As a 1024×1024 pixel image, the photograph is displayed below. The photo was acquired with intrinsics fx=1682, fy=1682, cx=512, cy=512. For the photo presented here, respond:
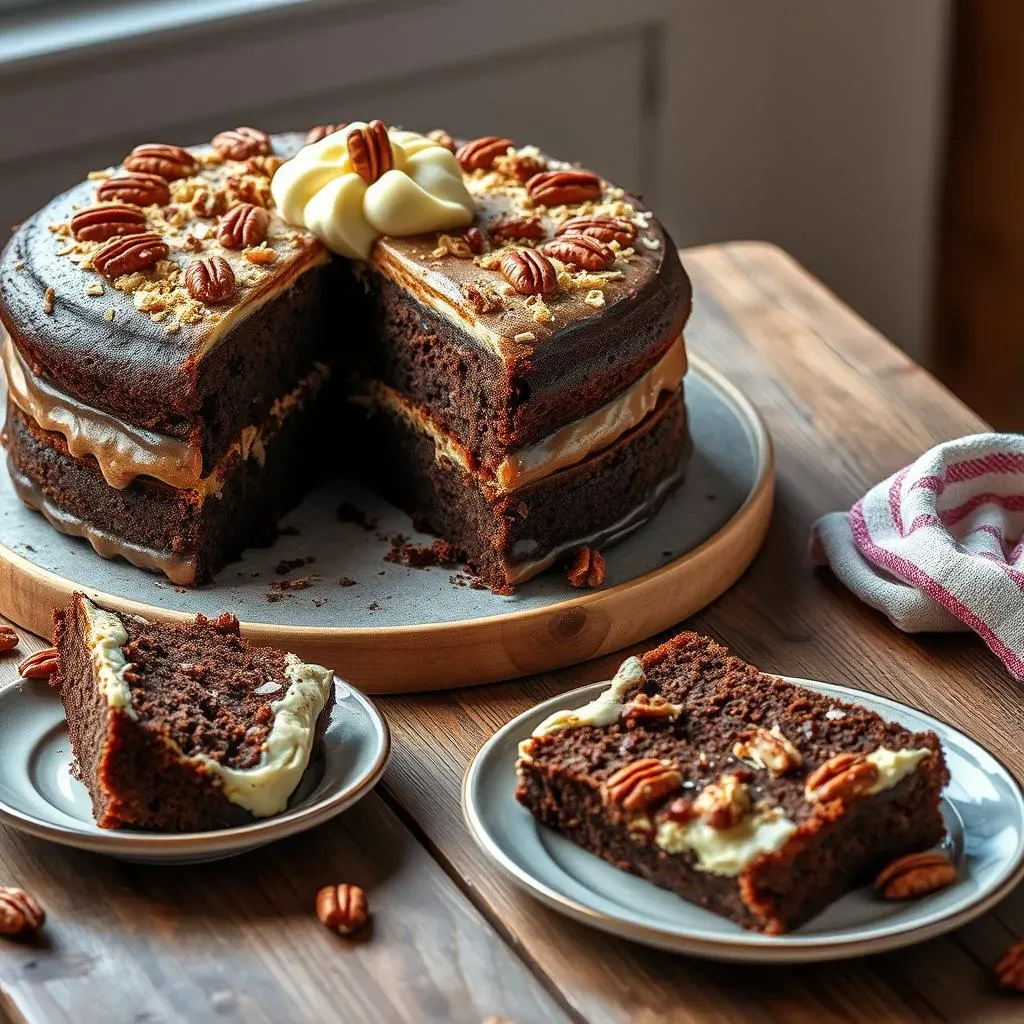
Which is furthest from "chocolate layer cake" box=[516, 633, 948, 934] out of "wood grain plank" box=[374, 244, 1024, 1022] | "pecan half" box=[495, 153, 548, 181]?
"pecan half" box=[495, 153, 548, 181]

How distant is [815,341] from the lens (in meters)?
4.14

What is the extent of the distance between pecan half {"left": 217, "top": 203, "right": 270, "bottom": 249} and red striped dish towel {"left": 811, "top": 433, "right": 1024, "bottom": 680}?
126cm

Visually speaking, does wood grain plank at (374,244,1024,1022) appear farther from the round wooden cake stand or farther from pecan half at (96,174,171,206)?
pecan half at (96,174,171,206)

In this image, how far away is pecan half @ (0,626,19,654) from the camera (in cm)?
305

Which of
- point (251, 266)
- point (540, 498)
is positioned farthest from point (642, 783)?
point (251, 266)

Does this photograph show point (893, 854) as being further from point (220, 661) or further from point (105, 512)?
point (105, 512)

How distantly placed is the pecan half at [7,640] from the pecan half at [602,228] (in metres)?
1.30

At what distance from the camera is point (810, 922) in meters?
2.27

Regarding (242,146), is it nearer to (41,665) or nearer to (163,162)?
(163,162)

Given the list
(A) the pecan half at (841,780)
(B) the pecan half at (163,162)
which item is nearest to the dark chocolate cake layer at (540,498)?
(B) the pecan half at (163,162)

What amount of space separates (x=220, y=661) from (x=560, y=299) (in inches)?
37.3

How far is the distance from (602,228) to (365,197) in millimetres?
478

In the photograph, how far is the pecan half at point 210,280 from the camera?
3113 millimetres

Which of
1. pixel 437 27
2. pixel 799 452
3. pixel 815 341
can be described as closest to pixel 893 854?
pixel 799 452
